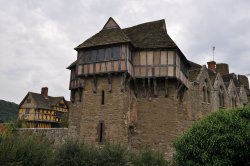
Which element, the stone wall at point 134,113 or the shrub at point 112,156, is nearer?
the shrub at point 112,156

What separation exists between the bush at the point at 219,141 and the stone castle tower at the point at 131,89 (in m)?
5.99

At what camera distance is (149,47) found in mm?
24891

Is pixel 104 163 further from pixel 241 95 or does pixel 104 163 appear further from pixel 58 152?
pixel 241 95

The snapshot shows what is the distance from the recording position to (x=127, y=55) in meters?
23.5

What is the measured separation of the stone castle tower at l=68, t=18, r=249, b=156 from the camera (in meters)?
23.3

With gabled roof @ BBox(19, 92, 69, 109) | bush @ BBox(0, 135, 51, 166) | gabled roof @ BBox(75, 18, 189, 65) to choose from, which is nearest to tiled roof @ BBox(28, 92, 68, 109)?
gabled roof @ BBox(19, 92, 69, 109)

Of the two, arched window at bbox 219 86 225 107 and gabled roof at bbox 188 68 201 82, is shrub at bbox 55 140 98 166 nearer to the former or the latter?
gabled roof at bbox 188 68 201 82

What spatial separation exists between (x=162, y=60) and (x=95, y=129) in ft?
24.6

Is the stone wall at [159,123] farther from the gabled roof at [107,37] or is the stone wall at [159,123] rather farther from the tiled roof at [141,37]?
the gabled roof at [107,37]

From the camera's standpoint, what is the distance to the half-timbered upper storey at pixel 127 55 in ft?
77.2

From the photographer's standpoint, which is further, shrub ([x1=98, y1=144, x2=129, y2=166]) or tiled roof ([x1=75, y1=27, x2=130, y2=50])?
tiled roof ([x1=75, y1=27, x2=130, y2=50])

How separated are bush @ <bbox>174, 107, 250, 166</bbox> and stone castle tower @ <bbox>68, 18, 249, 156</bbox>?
5992mm

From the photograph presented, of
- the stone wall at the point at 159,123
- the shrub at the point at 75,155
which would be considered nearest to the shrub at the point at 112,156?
the shrub at the point at 75,155

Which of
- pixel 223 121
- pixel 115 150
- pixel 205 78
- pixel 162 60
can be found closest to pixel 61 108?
pixel 205 78
